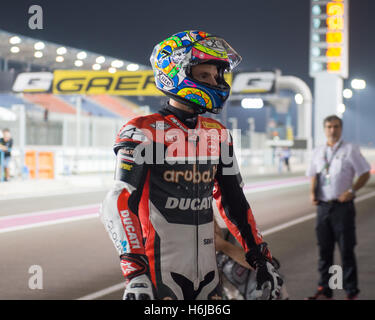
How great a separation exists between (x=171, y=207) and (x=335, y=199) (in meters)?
4.28

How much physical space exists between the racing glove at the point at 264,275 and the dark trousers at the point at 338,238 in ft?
12.8

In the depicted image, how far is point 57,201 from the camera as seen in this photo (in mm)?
16172

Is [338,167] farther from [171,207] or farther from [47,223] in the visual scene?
[47,223]

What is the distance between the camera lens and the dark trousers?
21.4 ft

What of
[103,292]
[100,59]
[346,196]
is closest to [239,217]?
[346,196]

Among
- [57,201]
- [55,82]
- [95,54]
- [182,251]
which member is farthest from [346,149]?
[95,54]

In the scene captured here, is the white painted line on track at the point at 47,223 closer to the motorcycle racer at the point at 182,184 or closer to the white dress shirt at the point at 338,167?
the white dress shirt at the point at 338,167

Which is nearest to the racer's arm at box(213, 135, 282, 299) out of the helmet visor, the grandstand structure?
the helmet visor

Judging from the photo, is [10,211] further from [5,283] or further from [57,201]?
[5,283]

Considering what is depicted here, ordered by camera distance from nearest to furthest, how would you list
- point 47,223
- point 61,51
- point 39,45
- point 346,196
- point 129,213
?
1. point 129,213
2. point 346,196
3. point 47,223
4. point 39,45
5. point 61,51

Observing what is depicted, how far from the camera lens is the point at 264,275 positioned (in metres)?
2.77

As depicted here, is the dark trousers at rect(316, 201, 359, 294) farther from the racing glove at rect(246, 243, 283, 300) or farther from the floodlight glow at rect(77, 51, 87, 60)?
the floodlight glow at rect(77, 51, 87, 60)

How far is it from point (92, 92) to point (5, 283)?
75.4ft

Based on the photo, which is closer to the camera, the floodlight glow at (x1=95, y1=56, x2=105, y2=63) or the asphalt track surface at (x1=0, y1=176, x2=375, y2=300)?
the asphalt track surface at (x1=0, y1=176, x2=375, y2=300)
